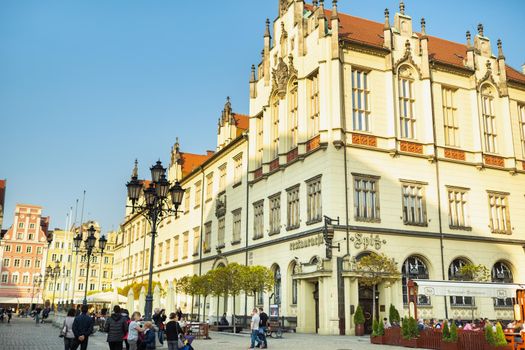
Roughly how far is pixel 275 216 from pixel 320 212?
669 centimetres

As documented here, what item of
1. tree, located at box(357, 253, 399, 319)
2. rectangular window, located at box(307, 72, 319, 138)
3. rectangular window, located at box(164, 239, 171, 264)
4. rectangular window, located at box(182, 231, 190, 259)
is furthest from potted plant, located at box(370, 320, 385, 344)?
rectangular window, located at box(164, 239, 171, 264)

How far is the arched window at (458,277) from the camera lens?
34.6 meters

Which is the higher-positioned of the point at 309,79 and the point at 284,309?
the point at 309,79

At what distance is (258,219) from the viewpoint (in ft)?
138

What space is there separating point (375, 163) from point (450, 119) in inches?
324

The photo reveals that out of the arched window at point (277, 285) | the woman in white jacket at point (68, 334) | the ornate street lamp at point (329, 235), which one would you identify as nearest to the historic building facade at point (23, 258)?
the arched window at point (277, 285)

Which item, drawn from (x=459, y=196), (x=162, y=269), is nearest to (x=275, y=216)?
(x=459, y=196)

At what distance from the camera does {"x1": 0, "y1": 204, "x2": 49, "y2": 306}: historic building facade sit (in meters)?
112

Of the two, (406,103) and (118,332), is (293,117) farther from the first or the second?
(118,332)

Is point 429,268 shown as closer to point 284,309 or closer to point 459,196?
point 459,196

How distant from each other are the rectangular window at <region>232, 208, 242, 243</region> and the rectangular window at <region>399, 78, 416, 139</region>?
16.1 metres

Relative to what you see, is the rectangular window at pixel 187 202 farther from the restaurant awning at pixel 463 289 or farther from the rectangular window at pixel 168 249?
the restaurant awning at pixel 463 289

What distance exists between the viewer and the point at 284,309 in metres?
36.0

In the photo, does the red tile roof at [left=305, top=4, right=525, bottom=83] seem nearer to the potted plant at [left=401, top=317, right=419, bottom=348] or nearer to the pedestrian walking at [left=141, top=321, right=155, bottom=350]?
the potted plant at [left=401, top=317, right=419, bottom=348]
